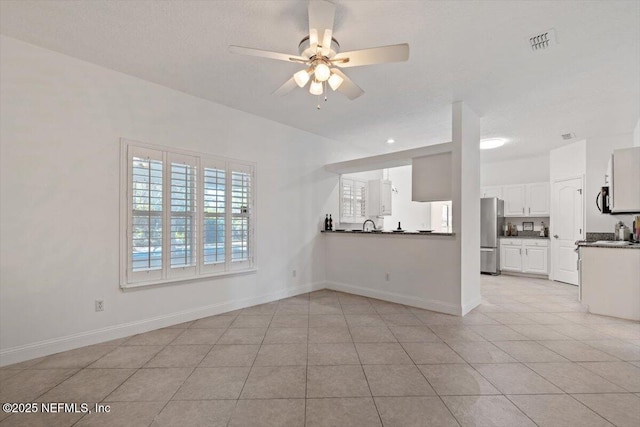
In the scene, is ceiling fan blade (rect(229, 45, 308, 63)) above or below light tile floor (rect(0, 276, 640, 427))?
above

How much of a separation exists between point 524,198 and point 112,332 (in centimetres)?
822

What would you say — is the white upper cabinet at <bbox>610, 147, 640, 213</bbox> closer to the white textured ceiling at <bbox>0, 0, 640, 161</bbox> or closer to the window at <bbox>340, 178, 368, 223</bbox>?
the white textured ceiling at <bbox>0, 0, 640, 161</bbox>

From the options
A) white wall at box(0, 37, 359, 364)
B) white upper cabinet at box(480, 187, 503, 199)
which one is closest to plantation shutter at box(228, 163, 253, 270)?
white wall at box(0, 37, 359, 364)

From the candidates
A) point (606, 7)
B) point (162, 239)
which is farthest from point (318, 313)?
point (606, 7)

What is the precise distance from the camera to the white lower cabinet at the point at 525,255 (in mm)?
6426

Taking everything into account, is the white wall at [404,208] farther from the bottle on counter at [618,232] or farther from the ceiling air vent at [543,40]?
the ceiling air vent at [543,40]

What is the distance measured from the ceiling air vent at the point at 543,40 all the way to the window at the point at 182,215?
11.4 ft

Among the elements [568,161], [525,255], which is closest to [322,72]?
[568,161]

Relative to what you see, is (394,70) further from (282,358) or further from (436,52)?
(282,358)

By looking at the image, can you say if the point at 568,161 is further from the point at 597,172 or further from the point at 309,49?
the point at 309,49

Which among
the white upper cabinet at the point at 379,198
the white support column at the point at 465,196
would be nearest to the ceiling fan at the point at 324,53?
the white support column at the point at 465,196

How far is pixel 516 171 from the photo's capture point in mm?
7316

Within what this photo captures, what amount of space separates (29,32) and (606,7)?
4627mm

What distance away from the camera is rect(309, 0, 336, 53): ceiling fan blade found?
192 centimetres
